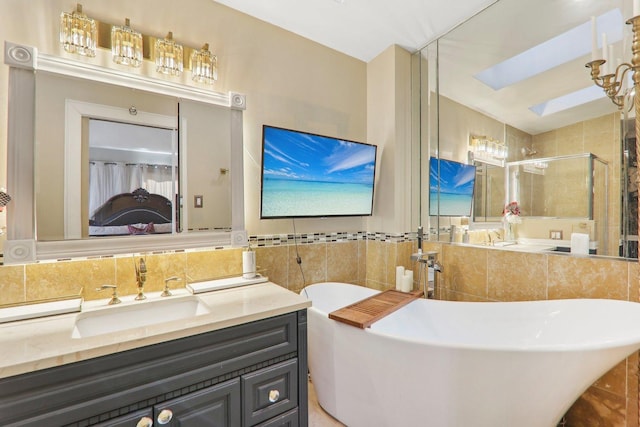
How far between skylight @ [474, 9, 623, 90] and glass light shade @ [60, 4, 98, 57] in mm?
2576

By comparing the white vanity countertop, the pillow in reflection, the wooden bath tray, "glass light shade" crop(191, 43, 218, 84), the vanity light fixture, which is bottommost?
the wooden bath tray

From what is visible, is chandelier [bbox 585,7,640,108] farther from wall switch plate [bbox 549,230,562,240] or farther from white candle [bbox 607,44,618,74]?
wall switch plate [bbox 549,230,562,240]

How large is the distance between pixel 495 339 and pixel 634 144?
4.33ft

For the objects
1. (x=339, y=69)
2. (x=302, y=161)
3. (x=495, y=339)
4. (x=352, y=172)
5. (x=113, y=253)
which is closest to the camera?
(x=113, y=253)

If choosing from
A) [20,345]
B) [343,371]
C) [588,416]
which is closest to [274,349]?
[343,371]

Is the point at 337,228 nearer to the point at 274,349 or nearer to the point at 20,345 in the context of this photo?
the point at 274,349

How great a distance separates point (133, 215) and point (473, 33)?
2693 mm

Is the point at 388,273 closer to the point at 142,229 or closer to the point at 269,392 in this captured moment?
the point at 269,392

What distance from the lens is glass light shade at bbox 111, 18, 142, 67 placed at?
154cm

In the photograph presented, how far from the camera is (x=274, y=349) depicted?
135 centimetres

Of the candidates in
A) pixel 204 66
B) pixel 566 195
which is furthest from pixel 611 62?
pixel 204 66

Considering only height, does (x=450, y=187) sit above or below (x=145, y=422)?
above

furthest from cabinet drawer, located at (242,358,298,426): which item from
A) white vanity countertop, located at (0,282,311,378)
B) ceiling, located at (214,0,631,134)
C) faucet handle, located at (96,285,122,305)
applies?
ceiling, located at (214,0,631,134)

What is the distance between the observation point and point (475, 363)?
1.27 metres
